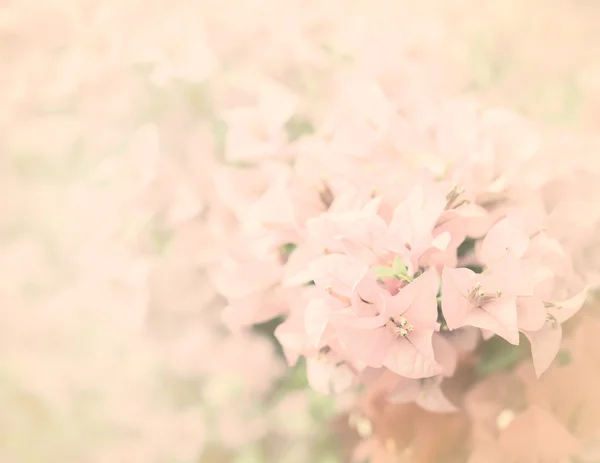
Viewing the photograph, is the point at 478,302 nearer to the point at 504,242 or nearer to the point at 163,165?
the point at 504,242

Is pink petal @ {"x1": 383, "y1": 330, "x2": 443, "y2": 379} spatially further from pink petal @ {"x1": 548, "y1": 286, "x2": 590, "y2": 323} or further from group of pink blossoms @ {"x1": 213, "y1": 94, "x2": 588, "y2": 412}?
pink petal @ {"x1": 548, "y1": 286, "x2": 590, "y2": 323}

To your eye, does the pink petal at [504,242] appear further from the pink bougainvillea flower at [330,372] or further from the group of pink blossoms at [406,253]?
the pink bougainvillea flower at [330,372]

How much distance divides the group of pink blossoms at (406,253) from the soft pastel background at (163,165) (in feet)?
0.22

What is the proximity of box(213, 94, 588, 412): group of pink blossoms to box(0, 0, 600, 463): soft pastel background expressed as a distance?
7 cm

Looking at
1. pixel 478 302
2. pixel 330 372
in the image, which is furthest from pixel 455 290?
pixel 330 372

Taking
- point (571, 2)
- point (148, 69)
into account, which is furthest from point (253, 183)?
point (571, 2)

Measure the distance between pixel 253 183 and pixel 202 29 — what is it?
24 cm

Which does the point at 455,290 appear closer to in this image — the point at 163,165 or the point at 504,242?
the point at 504,242

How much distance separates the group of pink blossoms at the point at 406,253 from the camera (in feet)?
1.38

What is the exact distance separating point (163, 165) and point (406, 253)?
31 cm

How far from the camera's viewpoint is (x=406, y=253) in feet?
1.38

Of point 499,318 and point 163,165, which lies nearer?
point 499,318

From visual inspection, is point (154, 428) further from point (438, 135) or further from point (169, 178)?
point (438, 135)

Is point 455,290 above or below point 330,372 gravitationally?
above
